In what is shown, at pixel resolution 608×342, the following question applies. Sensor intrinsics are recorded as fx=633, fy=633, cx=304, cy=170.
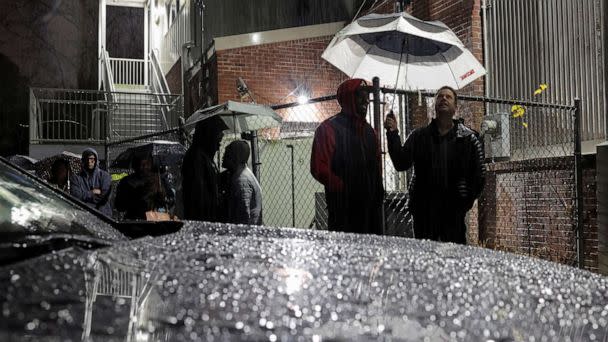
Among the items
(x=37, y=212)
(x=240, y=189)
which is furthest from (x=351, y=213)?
(x=37, y=212)

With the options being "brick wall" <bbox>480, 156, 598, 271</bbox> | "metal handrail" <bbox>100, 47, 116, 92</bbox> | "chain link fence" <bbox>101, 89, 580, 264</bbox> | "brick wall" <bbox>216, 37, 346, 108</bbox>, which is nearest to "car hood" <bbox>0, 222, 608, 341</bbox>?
"chain link fence" <bbox>101, 89, 580, 264</bbox>

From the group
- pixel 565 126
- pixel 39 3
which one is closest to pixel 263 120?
pixel 565 126

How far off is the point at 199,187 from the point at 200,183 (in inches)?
1.3

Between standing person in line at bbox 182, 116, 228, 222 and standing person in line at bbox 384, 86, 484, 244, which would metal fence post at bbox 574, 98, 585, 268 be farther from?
standing person in line at bbox 182, 116, 228, 222

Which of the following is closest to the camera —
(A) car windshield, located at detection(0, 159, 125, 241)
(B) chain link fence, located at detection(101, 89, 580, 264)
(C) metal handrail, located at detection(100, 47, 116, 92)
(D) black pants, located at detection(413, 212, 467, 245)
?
(A) car windshield, located at detection(0, 159, 125, 241)

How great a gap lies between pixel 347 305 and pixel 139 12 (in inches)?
939

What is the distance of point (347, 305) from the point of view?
3.80 ft

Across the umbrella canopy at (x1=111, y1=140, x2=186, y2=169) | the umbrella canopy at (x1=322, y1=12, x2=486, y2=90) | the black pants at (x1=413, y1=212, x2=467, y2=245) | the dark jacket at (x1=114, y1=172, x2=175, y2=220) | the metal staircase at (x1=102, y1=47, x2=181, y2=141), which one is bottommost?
the black pants at (x1=413, y1=212, x2=467, y2=245)

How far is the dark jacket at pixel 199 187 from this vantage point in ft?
16.5

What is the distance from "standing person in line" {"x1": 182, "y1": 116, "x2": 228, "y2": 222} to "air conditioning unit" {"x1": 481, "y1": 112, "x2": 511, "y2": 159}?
3.81 metres

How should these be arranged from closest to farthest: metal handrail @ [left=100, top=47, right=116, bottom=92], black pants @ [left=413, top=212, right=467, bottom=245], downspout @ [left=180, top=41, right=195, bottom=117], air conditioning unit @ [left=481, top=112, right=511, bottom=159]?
black pants @ [left=413, top=212, right=467, bottom=245] → air conditioning unit @ [left=481, top=112, right=511, bottom=159] → downspout @ [left=180, top=41, right=195, bottom=117] → metal handrail @ [left=100, top=47, right=116, bottom=92]

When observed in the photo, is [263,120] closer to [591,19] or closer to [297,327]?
[591,19]

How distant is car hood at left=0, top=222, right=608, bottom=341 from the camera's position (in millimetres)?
996

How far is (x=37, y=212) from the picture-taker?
1.82 meters
